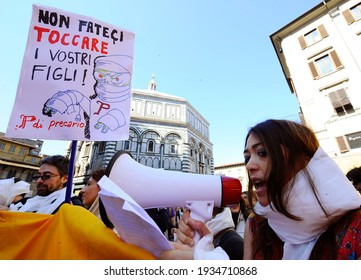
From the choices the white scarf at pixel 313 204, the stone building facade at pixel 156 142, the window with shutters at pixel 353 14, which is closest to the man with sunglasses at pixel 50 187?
the white scarf at pixel 313 204

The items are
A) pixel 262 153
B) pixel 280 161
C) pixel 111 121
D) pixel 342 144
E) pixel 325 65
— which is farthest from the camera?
pixel 325 65

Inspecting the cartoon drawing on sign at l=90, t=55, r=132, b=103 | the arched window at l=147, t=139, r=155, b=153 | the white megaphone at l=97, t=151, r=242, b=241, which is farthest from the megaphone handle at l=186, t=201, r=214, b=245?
the arched window at l=147, t=139, r=155, b=153

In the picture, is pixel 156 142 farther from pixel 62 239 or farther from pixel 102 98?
pixel 62 239

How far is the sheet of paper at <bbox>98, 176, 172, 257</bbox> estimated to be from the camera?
600 mm

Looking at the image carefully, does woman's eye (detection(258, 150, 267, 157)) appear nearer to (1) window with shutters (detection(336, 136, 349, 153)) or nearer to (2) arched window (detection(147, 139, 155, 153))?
(1) window with shutters (detection(336, 136, 349, 153))

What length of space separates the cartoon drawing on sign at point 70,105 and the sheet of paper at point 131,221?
134 cm

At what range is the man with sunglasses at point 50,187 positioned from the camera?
81.9 inches

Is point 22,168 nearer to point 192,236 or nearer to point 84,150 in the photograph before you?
point 84,150

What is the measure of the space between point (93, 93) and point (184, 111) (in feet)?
88.5

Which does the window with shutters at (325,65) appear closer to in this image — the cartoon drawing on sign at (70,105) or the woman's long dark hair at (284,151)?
the woman's long dark hair at (284,151)

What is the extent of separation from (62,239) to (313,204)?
1235 millimetres

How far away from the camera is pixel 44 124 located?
1.71 metres

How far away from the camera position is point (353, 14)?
37.7 ft

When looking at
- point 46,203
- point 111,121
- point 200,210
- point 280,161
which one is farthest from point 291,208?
point 46,203
